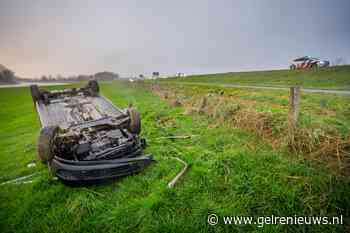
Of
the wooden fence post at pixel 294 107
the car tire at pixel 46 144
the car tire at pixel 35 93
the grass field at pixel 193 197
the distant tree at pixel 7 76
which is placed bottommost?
the grass field at pixel 193 197

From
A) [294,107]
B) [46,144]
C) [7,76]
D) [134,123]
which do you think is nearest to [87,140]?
[46,144]

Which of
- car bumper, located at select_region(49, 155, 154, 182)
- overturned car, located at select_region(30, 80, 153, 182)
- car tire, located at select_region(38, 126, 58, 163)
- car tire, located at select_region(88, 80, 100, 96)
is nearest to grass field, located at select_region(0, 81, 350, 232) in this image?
car bumper, located at select_region(49, 155, 154, 182)

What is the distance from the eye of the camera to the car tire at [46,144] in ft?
8.63

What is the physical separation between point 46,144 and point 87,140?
602mm

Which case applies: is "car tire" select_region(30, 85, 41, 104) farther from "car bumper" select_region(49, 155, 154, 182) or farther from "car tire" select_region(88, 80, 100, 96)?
"car bumper" select_region(49, 155, 154, 182)

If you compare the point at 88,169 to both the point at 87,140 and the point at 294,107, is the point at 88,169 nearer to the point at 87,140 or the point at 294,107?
the point at 87,140

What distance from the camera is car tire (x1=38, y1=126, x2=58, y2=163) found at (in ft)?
8.63

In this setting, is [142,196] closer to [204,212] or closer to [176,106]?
[204,212]

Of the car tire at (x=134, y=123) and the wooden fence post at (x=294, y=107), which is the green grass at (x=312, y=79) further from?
the car tire at (x=134, y=123)

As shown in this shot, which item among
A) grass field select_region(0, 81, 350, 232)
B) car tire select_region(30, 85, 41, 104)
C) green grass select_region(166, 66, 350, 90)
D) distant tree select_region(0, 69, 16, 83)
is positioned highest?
distant tree select_region(0, 69, 16, 83)

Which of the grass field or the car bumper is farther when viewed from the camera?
the car bumper

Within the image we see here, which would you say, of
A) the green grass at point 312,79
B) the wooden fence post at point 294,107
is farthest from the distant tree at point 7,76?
the wooden fence post at point 294,107

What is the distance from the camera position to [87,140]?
3.03m

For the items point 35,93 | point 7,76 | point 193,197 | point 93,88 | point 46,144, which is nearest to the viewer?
point 193,197
